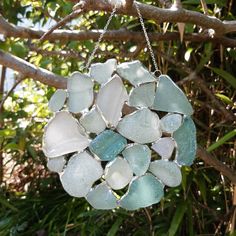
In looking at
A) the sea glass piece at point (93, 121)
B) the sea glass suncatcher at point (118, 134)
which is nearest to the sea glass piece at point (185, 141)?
the sea glass suncatcher at point (118, 134)

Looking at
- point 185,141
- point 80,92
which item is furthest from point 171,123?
point 80,92

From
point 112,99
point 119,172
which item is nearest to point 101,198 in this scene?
point 119,172

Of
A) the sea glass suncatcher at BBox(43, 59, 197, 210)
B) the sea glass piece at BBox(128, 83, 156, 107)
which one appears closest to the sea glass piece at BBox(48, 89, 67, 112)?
the sea glass suncatcher at BBox(43, 59, 197, 210)

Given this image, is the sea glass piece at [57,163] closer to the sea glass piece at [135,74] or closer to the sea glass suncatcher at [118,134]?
the sea glass suncatcher at [118,134]

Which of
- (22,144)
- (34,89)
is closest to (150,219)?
(22,144)

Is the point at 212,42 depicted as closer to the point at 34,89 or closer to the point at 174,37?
the point at 174,37

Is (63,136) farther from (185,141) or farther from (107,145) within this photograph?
(185,141)

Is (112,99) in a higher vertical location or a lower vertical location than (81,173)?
higher
